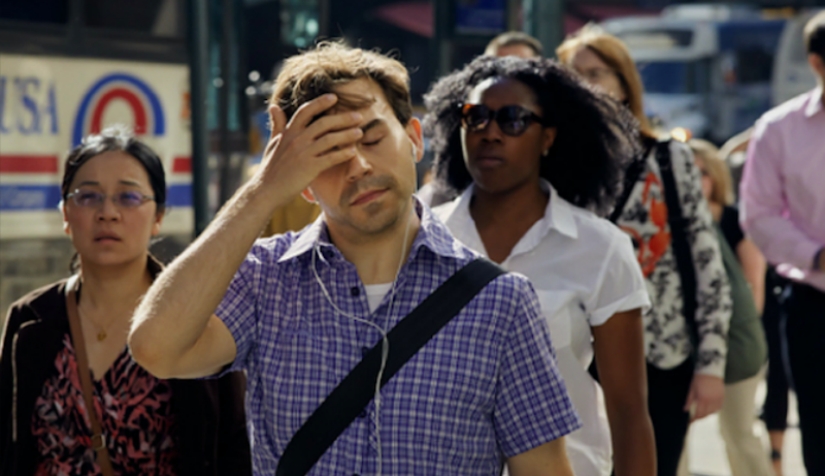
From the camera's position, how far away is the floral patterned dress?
334 cm

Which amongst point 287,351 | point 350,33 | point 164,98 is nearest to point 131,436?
point 287,351

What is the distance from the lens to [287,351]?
2.42 m

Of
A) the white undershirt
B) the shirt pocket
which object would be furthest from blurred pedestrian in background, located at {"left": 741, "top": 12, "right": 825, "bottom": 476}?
the white undershirt

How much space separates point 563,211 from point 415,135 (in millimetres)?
980

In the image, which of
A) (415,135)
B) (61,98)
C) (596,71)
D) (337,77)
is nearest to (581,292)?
(415,135)

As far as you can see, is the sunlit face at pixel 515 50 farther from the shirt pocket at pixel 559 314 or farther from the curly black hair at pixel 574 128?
the shirt pocket at pixel 559 314

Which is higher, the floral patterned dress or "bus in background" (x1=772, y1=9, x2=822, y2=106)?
"bus in background" (x1=772, y1=9, x2=822, y2=106)

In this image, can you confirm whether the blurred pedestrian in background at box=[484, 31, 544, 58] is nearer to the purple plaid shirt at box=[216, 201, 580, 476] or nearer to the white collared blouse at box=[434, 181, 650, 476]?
the white collared blouse at box=[434, 181, 650, 476]

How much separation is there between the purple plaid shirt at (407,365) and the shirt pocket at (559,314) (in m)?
0.77

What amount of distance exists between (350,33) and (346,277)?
72.3ft

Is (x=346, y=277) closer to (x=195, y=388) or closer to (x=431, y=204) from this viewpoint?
(x=195, y=388)

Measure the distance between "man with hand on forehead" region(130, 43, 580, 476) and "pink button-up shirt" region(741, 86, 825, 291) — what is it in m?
2.86

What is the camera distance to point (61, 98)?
6.84m

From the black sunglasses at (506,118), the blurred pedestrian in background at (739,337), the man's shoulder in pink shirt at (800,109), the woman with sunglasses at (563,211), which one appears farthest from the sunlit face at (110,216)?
the man's shoulder in pink shirt at (800,109)
